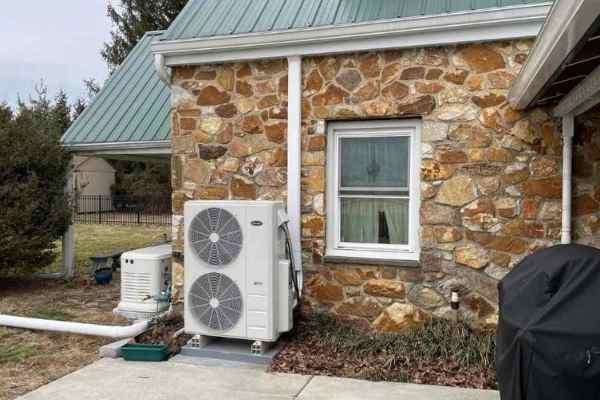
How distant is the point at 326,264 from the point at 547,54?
307 centimetres

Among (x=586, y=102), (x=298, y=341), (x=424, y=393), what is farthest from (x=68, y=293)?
(x=586, y=102)

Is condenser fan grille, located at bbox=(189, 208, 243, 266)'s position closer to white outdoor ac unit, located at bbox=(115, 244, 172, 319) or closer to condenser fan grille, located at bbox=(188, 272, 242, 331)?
condenser fan grille, located at bbox=(188, 272, 242, 331)

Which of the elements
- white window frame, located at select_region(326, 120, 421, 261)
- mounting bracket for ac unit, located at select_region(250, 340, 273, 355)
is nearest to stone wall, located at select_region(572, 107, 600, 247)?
white window frame, located at select_region(326, 120, 421, 261)

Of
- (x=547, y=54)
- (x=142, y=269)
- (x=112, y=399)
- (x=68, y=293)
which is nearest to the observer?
(x=547, y=54)

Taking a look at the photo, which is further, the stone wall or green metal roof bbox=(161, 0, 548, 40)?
green metal roof bbox=(161, 0, 548, 40)

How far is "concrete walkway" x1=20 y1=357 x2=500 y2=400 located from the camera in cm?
428

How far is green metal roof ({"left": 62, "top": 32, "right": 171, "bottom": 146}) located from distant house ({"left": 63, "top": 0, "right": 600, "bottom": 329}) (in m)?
2.40

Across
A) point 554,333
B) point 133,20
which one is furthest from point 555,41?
point 133,20

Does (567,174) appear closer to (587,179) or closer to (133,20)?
(587,179)

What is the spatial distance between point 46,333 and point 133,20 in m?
24.9

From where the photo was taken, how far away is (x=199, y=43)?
19.4ft

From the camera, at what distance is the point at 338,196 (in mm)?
5773

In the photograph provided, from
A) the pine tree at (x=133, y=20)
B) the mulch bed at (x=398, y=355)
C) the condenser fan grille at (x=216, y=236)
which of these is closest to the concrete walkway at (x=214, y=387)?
the mulch bed at (x=398, y=355)

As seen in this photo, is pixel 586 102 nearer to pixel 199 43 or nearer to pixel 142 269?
pixel 199 43
